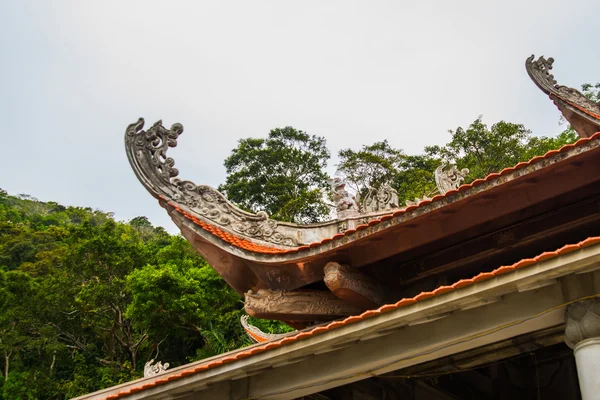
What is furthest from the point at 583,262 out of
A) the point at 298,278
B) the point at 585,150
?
the point at 298,278

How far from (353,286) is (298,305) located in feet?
2.82

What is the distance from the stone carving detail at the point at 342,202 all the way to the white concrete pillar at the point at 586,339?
4944 millimetres

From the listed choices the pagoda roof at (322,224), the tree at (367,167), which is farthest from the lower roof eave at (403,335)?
the tree at (367,167)

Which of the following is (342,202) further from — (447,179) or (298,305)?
(298,305)

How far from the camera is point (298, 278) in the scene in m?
7.83

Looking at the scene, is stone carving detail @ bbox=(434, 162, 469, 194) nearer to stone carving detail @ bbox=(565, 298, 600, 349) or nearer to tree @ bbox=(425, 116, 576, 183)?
stone carving detail @ bbox=(565, 298, 600, 349)

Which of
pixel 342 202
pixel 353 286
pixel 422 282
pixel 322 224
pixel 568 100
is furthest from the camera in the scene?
pixel 342 202

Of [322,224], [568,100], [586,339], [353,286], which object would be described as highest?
[568,100]

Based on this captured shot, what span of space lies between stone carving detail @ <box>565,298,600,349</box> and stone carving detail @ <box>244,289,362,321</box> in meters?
3.38

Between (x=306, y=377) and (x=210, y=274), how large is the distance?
70.1 feet

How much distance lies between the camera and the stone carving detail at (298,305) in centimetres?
771

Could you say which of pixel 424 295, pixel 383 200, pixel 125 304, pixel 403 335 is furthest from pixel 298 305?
pixel 125 304

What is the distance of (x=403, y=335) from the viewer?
5.16m

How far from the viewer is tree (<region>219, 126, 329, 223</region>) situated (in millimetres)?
35250
